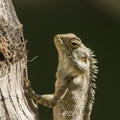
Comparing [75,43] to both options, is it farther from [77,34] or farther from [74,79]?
[77,34]

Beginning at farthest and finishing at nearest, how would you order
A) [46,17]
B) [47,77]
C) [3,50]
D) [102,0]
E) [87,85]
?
[102,0] → [46,17] → [47,77] → [87,85] → [3,50]

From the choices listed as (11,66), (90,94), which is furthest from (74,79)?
(11,66)

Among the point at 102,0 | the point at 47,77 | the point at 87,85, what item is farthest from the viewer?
the point at 102,0

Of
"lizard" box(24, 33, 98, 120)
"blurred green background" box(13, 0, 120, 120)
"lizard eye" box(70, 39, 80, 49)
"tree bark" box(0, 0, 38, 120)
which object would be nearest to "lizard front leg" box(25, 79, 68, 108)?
"lizard" box(24, 33, 98, 120)

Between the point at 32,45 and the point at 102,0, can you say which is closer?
the point at 32,45

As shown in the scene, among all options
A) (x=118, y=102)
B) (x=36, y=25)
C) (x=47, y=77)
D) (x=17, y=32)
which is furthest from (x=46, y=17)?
(x=17, y=32)

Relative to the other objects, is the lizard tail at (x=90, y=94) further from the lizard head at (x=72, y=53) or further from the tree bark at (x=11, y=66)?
the tree bark at (x=11, y=66)

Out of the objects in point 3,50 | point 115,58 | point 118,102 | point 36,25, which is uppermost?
point 3,50

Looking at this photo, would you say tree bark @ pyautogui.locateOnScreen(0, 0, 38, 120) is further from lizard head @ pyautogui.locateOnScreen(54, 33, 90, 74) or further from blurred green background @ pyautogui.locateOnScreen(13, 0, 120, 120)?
blurred green background @ pyautogui.locateOnScreen(13, 0, 120, 120)

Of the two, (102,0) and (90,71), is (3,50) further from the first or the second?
(102,0)

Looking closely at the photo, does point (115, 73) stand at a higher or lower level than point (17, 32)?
lower
